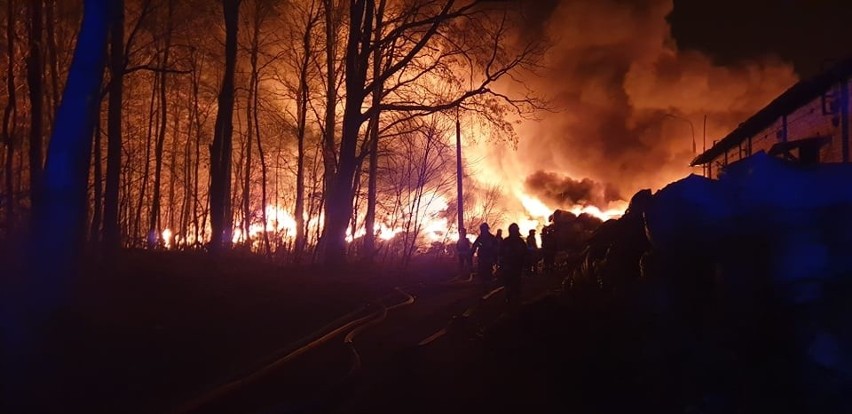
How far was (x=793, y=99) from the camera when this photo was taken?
69.7 feet

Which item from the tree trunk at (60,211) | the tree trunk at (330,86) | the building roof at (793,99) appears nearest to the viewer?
the tree trunk at (60,211)

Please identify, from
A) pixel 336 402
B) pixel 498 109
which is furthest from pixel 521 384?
pixel 498 109

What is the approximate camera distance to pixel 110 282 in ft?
47.6

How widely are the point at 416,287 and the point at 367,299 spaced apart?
404 centimetres

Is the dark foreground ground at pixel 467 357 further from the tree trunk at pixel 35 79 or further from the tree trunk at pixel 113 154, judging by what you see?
the tree trunk at pixel 35 79

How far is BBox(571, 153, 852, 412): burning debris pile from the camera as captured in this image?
19.3 ft

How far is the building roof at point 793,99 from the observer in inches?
684

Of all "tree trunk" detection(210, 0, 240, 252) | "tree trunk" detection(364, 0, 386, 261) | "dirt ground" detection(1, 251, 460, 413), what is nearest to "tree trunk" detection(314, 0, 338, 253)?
"tree trunk" detection(364, 0, 386, 261)

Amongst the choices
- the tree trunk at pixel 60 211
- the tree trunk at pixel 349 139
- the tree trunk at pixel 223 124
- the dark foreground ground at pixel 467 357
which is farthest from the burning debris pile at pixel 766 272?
the tree trunk at pixel 349 139

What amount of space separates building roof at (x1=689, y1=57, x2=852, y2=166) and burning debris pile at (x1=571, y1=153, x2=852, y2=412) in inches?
465

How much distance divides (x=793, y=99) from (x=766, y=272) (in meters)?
17.3

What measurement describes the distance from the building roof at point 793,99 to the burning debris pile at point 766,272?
465 inches

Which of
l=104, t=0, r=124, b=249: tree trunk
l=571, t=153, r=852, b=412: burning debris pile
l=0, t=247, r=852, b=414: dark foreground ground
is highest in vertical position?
l=104, t=0, r=124, b=249: tree trunk

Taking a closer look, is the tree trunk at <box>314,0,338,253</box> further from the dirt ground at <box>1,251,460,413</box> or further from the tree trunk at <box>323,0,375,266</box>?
the dirt ground at <box>1,251,460,413</box>
